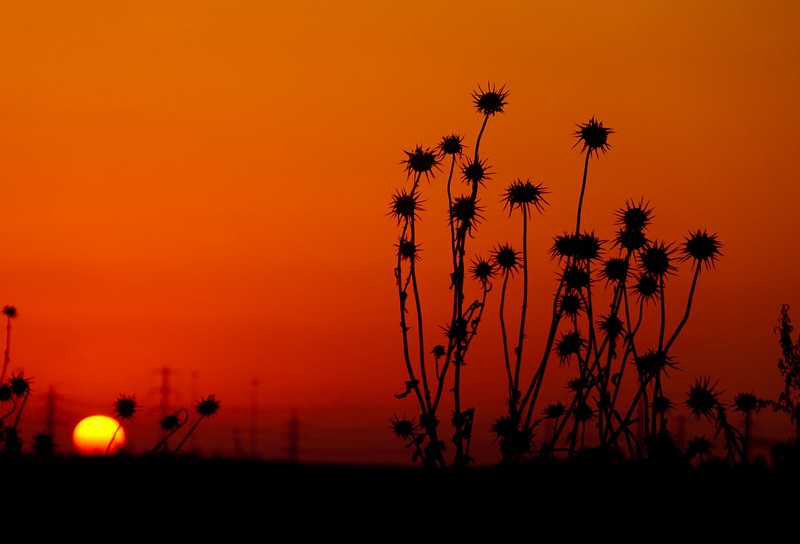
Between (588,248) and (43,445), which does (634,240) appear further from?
(43,445)

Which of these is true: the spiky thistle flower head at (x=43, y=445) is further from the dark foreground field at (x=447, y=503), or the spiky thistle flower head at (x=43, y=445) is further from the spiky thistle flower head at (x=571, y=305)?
the spiky thistle flower head at (x=571, y=305)

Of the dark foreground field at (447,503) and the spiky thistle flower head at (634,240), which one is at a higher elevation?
the spiky thistle flower head at (634,240)

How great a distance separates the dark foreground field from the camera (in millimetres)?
7785

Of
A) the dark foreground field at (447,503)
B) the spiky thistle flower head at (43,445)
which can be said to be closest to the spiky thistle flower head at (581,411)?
the dark foreground field at (447,503)

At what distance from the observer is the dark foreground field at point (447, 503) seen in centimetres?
779

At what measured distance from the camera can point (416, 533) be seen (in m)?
7.80

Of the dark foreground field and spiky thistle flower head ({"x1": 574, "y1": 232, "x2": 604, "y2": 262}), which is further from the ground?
spiky thistle flower head ({"x1": 574, "y1": 232, "x2": 604, "y2": 262})

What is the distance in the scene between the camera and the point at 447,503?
320 inches

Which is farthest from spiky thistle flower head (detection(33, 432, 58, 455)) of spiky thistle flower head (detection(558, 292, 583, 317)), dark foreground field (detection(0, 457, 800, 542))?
spiky thistle flower head (detection(558, 292, 583, 317))

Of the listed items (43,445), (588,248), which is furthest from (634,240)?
(43,445)

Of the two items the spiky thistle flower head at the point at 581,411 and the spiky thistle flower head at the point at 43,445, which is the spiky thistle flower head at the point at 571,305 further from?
the spiky thistle flower head at the point at 43,445

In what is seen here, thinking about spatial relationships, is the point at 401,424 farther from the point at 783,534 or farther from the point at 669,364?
the point at 783,534

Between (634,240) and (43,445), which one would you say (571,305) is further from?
(43,445)

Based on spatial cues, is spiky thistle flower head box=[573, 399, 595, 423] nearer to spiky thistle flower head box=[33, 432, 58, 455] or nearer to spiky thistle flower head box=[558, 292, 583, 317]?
spiky thistle flower head box=[558, 292, 583, 317]
